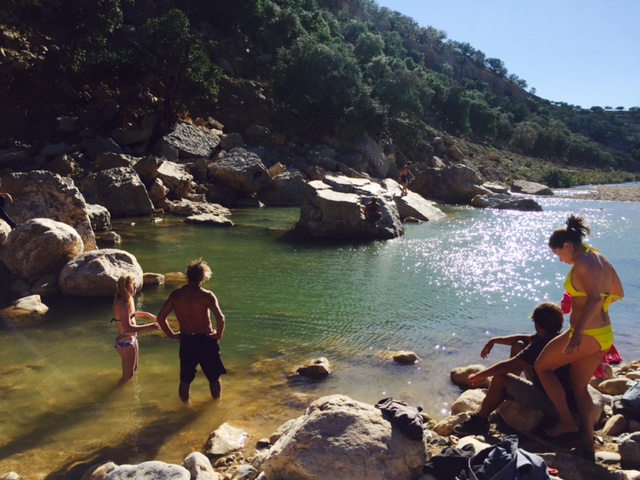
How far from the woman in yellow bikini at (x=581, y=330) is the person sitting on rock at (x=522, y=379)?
275mm

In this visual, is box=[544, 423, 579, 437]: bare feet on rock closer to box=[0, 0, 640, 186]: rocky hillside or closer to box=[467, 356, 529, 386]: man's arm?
box=[467, 356, 529, 386]: man's arm

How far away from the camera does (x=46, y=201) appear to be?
555 inches

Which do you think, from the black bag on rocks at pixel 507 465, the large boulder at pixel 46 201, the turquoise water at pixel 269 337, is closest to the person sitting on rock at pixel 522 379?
the turquoise water at pixel 269 337

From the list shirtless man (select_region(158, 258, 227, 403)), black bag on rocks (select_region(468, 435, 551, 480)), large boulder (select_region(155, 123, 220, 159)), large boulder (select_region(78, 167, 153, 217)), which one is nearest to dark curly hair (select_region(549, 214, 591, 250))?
black bag on rocks (select_region(468, 435, 551, 480))

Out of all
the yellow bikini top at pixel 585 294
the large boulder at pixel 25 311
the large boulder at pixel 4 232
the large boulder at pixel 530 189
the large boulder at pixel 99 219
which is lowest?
the large boulder at pixel 25 311

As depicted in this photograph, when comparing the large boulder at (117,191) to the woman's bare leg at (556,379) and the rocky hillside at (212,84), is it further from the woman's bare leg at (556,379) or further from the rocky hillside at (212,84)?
the woman's bare leg at (556,379)

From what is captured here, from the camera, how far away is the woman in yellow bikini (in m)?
4.62

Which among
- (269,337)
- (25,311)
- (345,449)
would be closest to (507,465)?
(345,449)

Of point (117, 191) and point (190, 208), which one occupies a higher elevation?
point (117, 191)

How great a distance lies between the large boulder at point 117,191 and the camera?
830 inches

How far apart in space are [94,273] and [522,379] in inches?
327

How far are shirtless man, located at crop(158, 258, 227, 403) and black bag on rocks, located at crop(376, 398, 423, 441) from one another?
246 cm

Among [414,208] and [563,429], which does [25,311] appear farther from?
[414,208]

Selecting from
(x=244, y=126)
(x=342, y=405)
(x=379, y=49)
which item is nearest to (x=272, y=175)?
(x=244, y=126)
